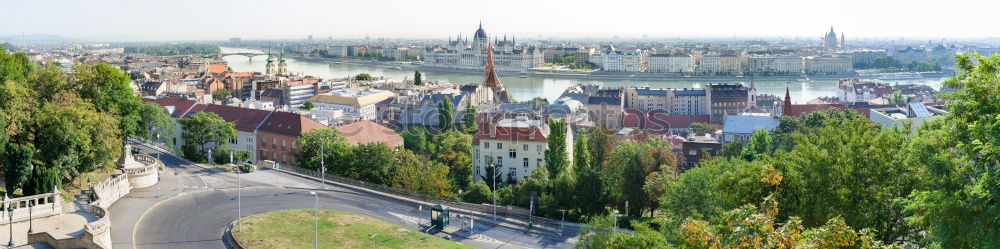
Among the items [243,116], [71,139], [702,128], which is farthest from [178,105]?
[702,128]

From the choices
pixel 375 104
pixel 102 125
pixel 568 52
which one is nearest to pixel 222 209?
pixel 102 125

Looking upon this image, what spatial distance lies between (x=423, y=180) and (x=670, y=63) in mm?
68687

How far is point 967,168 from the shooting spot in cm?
623

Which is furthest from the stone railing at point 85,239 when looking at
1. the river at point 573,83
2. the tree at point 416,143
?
the river at point 573,83

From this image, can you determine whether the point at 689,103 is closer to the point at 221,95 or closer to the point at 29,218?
the point at 221,95

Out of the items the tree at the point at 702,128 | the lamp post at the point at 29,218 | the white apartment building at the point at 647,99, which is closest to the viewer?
the lamp post at the point at 29,218

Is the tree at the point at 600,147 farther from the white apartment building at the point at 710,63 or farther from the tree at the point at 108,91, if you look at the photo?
the white apartment building at the point at 710,63

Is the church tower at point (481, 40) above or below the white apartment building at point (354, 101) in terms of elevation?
above

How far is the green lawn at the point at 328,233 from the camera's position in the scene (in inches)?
443

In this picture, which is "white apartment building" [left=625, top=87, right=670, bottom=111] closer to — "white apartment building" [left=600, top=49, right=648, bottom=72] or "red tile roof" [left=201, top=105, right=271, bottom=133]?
"red tile roof" [left=201, top=105, right=271, bottom=133]

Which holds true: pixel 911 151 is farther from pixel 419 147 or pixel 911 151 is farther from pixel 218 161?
pixel 419 147

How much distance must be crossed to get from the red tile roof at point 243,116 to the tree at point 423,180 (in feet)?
24.1

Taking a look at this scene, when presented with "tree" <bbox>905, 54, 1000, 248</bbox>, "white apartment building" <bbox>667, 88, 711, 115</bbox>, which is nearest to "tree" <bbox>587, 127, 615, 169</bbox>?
"tree" <bbox>905, 54, 1000, 248</bbox>

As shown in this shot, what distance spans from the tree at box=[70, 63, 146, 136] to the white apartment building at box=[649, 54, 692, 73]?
6842cm
